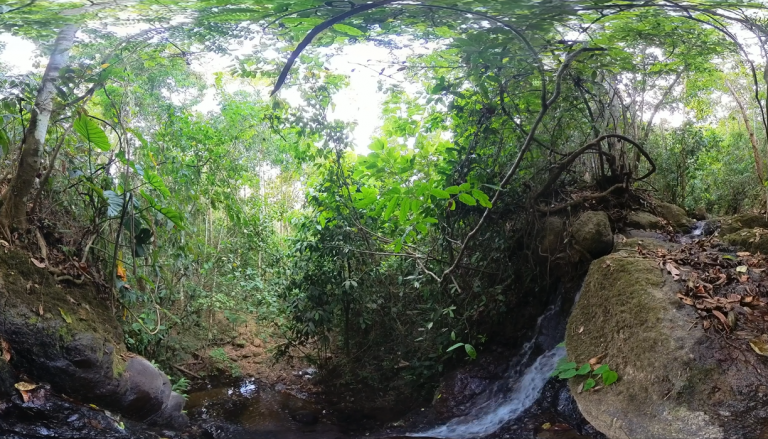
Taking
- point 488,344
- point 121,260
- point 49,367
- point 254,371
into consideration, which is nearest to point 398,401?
point 488,344

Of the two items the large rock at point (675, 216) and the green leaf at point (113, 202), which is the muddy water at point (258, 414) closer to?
the green leaf at point (113, 202)

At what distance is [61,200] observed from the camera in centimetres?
356

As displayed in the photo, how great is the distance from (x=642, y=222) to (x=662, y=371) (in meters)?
3.11

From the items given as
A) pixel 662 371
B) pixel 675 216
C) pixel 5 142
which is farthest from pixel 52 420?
pixel 675 216

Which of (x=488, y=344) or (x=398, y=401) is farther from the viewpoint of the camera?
(x=398, y=401)

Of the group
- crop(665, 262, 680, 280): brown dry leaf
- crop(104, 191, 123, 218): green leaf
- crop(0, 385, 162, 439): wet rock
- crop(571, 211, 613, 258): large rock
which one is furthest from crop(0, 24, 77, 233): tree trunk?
crop(571, 211, 613, 258): large rock

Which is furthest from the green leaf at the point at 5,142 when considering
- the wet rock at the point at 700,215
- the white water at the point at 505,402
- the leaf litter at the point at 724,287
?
the wet rock at the point at 700,215

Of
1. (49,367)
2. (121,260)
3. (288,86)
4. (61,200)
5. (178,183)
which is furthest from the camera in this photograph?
(178,183)

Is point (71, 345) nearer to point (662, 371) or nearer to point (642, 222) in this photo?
point (662, 371)

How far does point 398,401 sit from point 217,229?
4622 mm

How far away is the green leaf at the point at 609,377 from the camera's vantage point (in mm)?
2850

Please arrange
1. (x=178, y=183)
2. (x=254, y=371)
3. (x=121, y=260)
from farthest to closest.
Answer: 1. (x=254, y=371)
2. (x=178, y=183)
3. (x=121, y=260)

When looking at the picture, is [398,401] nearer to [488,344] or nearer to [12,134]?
[488,344]

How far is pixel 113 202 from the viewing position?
3.62 meters
